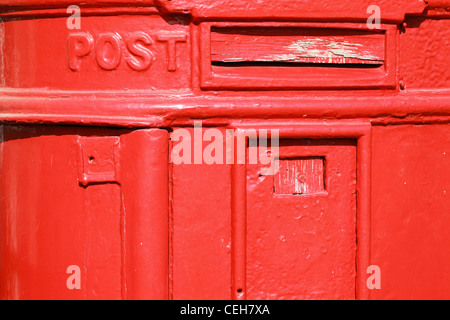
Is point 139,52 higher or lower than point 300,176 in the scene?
higher

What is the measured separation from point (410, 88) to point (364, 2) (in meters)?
0.37

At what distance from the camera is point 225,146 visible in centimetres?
221

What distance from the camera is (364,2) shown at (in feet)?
7.29

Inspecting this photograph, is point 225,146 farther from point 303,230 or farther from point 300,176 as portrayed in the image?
point 303,230

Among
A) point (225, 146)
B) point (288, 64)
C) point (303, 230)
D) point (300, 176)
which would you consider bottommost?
point (303, 230)

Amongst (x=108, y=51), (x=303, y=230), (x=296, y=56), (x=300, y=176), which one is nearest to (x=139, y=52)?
(x=108, y=51)

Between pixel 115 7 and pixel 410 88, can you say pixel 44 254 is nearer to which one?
pixel 115 7

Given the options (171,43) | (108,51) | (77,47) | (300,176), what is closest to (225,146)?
(300,176)

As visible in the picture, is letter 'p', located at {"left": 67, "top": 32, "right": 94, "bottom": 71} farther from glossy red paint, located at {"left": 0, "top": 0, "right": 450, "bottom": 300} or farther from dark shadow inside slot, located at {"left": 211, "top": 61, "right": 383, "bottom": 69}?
dark shadow inside slot, located at {"left": 211, "top": 61, "right": 383, "bottom": 69}

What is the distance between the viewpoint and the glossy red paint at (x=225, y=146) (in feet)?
7.18

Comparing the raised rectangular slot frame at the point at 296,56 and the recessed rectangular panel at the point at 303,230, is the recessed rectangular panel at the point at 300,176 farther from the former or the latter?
the raised rectangular slot frame at the point at 296,56

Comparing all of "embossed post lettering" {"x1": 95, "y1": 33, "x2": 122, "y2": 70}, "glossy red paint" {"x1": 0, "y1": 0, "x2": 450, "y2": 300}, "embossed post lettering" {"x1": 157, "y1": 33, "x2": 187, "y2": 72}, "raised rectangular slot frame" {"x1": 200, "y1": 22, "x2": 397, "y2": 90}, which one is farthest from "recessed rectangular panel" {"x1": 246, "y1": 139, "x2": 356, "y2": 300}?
"embossed post lettering" {"x1": 95, "y1": 33, "x2": 122, "y2": 70}

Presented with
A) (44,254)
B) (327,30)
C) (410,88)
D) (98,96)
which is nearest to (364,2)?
(327,30)

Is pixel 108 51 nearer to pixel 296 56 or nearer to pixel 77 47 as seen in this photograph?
pixel 77 47
